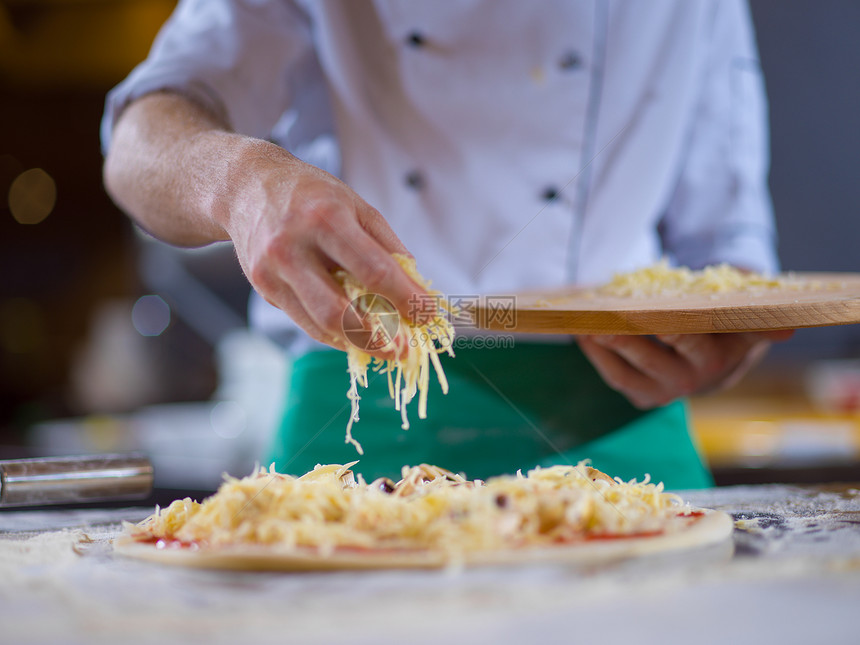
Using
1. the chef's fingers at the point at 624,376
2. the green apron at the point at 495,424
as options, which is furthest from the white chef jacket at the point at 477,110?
the chef's fingers at the point at 624,376

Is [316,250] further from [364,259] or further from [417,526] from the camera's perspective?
[417,526]

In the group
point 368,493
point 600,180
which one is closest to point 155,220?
point 368,493

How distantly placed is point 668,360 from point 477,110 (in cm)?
63

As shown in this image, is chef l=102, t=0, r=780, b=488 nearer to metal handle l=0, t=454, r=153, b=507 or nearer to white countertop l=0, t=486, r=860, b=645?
metal handle l=0, t=454, r=153, b=507

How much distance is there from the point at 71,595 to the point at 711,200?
1565 millimetres

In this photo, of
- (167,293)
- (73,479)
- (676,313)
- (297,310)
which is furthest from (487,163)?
(167,293)

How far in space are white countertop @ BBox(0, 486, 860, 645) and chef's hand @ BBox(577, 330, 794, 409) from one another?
429 millimetres

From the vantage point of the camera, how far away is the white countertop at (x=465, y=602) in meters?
0.65

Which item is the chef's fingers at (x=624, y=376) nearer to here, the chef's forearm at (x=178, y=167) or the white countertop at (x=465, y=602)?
the white countertop at (x=465, y=602)

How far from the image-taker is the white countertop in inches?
25.8

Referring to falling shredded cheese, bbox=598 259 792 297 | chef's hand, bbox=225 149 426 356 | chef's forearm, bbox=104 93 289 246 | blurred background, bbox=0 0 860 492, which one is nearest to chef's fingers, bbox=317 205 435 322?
chef's hand, bbox=225 149 426 356

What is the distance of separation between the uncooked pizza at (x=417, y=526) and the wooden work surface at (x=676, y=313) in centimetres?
Answer: 22

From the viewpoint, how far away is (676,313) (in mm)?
1054

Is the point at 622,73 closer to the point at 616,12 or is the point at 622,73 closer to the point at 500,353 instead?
the point at 616,12
